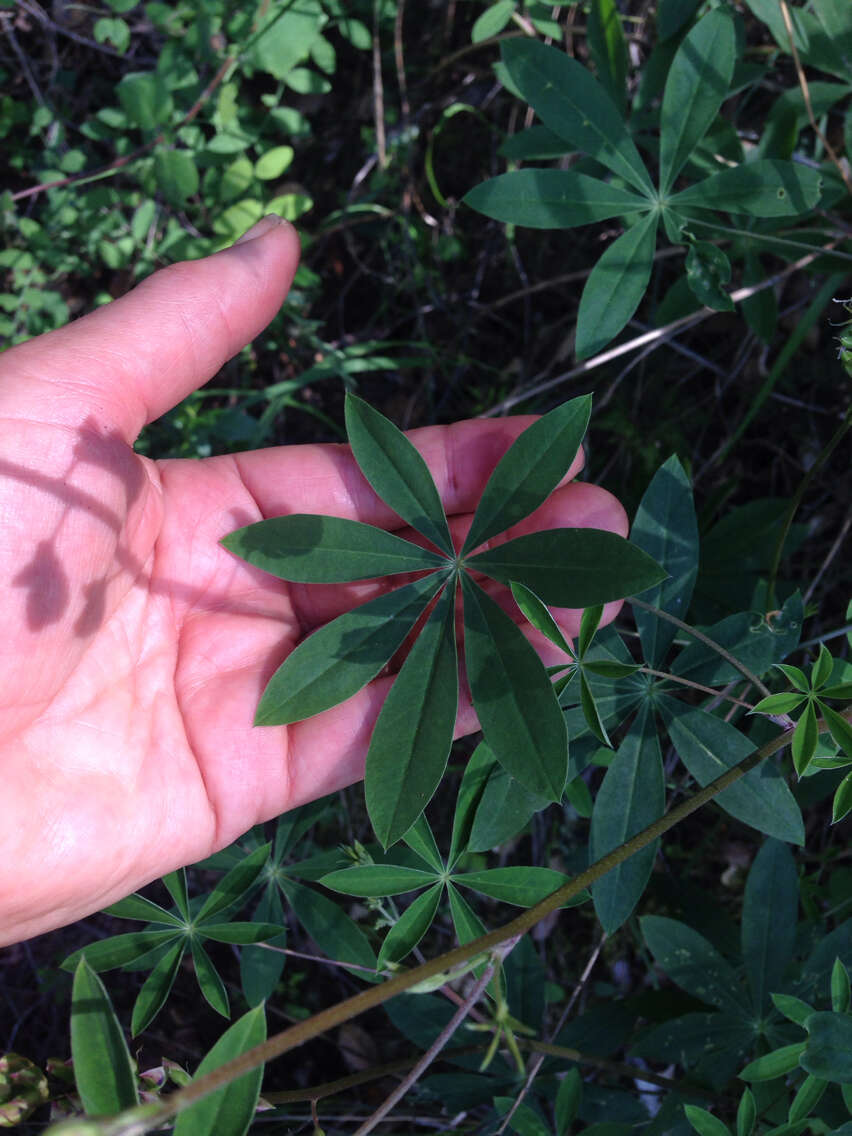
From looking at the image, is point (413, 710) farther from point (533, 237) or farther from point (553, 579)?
point (533, 237)

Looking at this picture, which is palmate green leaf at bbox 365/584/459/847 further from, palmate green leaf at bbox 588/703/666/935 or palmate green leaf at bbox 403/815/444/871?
palmate green leaf at bbox 588/703/666/935

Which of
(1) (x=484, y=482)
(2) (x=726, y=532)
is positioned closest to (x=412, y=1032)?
(1) (x=484, y=482)

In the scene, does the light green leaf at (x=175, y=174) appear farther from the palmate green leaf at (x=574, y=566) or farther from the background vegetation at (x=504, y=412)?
the palmate green leaf at (x=574, y=566)

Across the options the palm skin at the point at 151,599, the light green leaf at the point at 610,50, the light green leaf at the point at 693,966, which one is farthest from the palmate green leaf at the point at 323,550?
the light green leaf at the point at 610,50

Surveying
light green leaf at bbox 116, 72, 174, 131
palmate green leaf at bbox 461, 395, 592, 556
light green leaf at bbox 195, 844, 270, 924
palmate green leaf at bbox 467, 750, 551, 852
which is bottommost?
light green leaf at bbox 195, 844, 270, 924

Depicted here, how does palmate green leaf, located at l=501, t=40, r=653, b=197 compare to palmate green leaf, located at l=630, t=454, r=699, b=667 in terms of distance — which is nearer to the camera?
palmate green leaf, located at l=630, t=454, r=699, b=667

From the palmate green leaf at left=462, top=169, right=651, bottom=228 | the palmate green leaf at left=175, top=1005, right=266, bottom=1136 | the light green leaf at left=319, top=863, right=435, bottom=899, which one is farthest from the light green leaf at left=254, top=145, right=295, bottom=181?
the palmate green leaf at left=175, top=1005, right=266, bottom=1136

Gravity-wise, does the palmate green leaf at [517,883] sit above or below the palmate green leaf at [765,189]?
below
